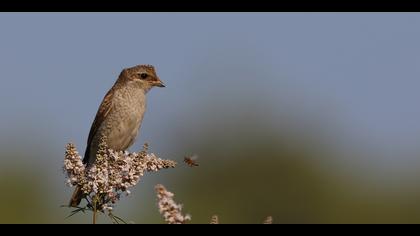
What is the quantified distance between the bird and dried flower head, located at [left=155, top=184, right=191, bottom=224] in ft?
17.5

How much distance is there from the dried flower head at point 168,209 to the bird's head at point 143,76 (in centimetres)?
590

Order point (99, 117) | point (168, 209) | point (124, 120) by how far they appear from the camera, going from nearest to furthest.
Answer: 1. point (168, 209)
2. point (124, 120)
3. point (99, 117)

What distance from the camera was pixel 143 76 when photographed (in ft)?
33.5

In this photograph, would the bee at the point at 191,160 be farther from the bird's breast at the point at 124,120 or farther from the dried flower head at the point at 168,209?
the dried flower head at the point at 168,209

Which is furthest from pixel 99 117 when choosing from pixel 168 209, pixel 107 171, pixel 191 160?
pixel 168 209

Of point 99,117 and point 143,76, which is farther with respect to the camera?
point 143,76

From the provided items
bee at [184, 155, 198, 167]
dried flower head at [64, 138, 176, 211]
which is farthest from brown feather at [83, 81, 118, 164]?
dried flower head at [64, 138, 176, 211]

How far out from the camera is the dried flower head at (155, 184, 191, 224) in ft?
13.7

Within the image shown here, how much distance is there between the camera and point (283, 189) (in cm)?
2819

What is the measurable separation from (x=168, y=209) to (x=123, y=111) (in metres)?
5.61

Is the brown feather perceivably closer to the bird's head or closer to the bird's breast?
the bird's breast

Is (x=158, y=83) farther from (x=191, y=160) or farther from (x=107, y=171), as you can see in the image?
(x=107, y=171)

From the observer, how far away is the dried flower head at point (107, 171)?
5891 mm
